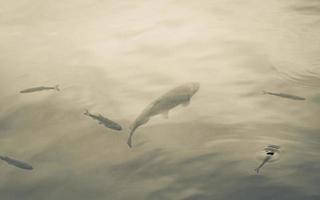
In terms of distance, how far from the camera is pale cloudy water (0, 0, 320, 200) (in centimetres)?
192

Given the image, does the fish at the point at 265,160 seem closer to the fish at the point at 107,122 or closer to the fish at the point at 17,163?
the fish at the point at 107,122

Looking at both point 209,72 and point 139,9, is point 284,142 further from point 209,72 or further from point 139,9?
point 139,9

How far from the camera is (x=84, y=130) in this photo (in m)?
2.31

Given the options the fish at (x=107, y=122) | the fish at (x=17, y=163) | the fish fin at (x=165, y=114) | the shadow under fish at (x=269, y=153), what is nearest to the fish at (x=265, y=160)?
the shadow under fish at (x=269, y=153)

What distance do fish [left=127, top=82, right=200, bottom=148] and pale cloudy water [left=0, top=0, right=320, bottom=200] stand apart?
3 cm

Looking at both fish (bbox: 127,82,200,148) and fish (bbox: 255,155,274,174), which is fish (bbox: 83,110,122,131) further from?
fish (bbox: 255,155,274,174)

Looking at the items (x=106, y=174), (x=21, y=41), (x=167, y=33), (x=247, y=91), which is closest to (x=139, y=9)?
(x=167, y=33)

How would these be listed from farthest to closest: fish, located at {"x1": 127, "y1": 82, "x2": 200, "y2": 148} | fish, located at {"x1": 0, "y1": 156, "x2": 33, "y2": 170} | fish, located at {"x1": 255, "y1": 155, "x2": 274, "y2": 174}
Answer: fish, located at {"x1": 127, "y1": 82, "x2": 200, "y2": 148}
fish, located at {"x1": 0, "y1": 156, "x2": 33, "y2": 170}
fish, located at {"x1": 255, "y1": 155, "x2": 274, "y2": 174}

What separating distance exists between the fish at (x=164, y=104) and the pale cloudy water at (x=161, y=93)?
0.03 m

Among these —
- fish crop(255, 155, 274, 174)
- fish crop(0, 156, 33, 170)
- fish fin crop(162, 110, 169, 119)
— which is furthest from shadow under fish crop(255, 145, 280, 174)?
fish crop(0, 156, 33, 170)

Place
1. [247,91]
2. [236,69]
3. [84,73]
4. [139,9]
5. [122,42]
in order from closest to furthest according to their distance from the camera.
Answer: [247,91] < [236,69] < [84,73] < [122,42] < [139,9]

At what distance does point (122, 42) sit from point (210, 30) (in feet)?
1.97

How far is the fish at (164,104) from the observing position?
227 cm

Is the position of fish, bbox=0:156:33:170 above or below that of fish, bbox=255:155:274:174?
below
